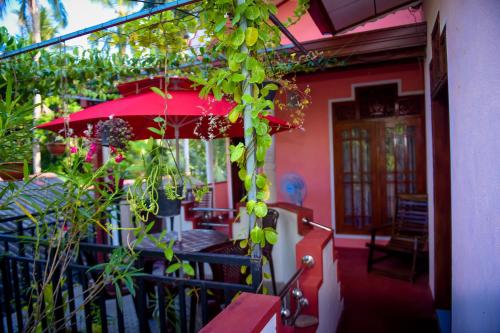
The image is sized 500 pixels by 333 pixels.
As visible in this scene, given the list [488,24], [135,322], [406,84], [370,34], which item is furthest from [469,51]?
[406,84]

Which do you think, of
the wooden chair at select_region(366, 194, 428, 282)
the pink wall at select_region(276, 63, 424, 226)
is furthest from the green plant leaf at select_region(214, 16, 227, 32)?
the pink wall at select_region(276, 63, 424, 226)

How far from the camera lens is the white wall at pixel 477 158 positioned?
147cm

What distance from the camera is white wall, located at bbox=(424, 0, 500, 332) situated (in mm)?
1472

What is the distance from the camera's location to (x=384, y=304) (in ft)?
12.2

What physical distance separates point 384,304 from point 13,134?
146 inches

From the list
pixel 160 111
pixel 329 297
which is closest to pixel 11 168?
pixel 160 111

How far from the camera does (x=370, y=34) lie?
12.5 feet

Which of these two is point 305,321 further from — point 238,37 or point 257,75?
point 238,37

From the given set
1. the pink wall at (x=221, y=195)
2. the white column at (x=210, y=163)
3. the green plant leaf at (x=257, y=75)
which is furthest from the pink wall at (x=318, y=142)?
the green plant leaf at (x=257, y=75)

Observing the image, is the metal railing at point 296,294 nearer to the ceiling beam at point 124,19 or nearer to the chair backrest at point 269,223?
the chair backrest at point 269,223

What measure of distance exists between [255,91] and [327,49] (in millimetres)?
2854

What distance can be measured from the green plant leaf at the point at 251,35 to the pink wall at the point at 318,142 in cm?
432

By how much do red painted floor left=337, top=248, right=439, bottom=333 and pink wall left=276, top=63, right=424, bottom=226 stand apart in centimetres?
155

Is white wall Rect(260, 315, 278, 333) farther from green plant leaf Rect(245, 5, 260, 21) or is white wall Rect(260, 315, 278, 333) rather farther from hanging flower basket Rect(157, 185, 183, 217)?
green plant leaf Rect(245, 5, 260, 21)
